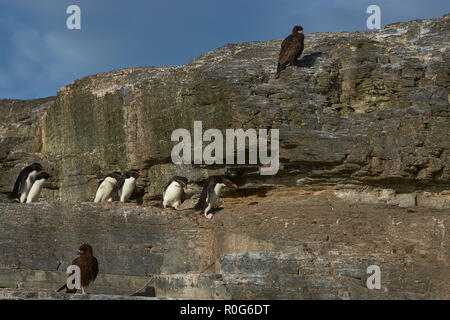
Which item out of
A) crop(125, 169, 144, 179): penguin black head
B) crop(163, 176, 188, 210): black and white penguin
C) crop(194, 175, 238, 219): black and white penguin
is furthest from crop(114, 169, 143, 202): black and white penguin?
crop(194, 175, 238, 219): black and white penguin

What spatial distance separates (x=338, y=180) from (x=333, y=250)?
375 centimetres

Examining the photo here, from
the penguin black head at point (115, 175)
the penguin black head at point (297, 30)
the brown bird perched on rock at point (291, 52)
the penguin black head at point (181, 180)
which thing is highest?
the penguin black head at point (297, 30)

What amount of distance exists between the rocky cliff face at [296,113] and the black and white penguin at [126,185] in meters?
1.32

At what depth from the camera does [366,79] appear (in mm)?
19812

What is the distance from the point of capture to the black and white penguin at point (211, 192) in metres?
17.8

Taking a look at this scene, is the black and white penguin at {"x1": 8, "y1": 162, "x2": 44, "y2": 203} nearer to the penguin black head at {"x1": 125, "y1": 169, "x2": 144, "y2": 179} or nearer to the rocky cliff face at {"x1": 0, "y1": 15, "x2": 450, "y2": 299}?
the rocky cliff face at {"x1": 0, "y1": 15, "x2": 450, "y2": 299}

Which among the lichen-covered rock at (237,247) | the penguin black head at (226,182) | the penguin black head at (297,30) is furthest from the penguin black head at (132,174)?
the penguin black head at (297,30)

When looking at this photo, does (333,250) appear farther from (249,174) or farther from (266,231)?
(249,174)

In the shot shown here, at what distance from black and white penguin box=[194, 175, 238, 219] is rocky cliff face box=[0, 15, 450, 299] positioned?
34 centimetres

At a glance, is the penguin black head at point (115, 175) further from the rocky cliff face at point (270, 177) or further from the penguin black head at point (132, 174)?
the rocky cliff face at point (270, 177)

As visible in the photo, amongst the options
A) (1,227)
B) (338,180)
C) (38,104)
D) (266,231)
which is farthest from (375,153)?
(38,104)

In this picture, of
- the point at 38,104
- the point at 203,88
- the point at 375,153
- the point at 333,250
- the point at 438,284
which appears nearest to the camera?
the point at 438,284

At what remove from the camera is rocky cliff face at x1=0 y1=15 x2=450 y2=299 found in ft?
46.7
